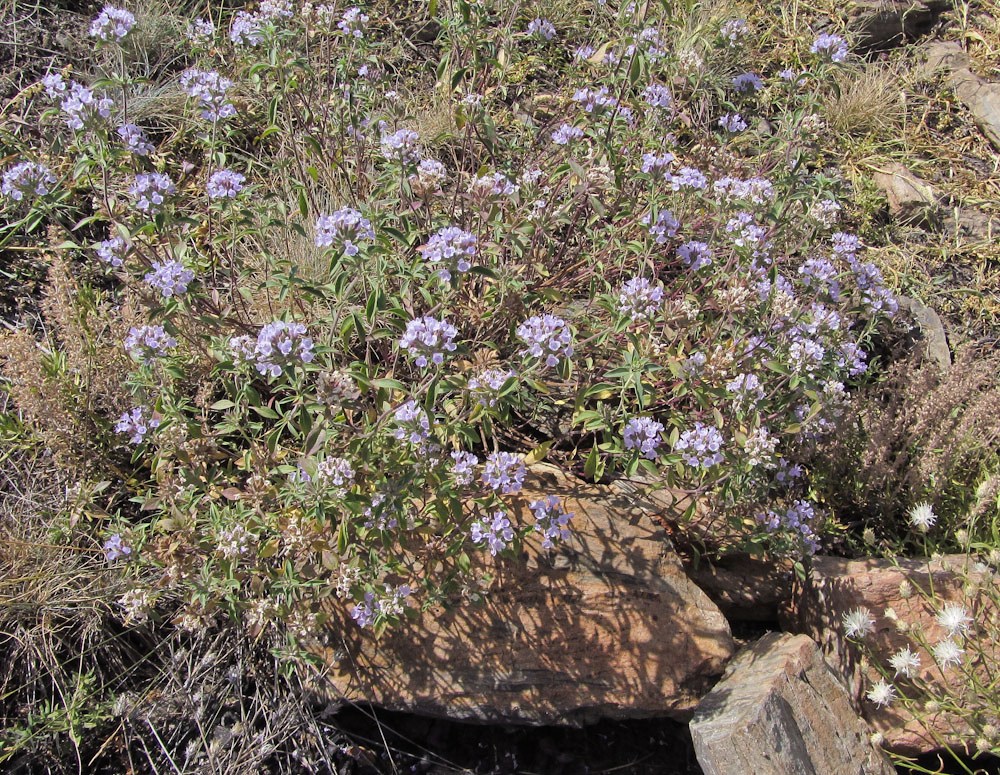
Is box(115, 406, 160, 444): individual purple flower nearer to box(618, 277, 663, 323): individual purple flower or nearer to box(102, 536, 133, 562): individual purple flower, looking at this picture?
box(102, 536, 133, 562): individual purple flower

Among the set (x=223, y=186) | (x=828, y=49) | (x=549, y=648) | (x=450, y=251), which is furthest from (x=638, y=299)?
(x=828, y=49)

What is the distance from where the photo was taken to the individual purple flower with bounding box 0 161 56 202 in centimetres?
288

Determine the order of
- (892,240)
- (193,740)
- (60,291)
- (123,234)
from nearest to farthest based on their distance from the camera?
1. (123,234)
2. (193,740)
3. (60,291)
4. (892,240)

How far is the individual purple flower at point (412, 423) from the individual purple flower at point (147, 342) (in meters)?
0.94

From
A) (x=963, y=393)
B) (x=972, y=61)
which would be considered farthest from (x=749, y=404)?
(x=972, y=61)

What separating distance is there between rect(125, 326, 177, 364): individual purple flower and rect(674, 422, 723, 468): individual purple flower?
1925 mm

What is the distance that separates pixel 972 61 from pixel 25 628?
21.7 feet

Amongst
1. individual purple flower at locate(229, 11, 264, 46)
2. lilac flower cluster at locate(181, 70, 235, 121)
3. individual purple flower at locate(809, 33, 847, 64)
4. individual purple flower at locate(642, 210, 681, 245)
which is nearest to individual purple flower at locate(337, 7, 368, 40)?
individual purple flower at locate(229, 11, 264, 46)

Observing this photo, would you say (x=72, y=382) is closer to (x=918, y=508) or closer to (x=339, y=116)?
(x=339, y=116)

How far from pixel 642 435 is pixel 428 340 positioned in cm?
97

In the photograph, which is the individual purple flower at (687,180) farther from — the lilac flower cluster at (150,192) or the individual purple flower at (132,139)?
the individual purple flower at (132,139)

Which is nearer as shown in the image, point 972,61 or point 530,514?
point 530,514

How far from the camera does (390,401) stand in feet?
10.4

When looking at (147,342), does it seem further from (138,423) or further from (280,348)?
(280,348)
